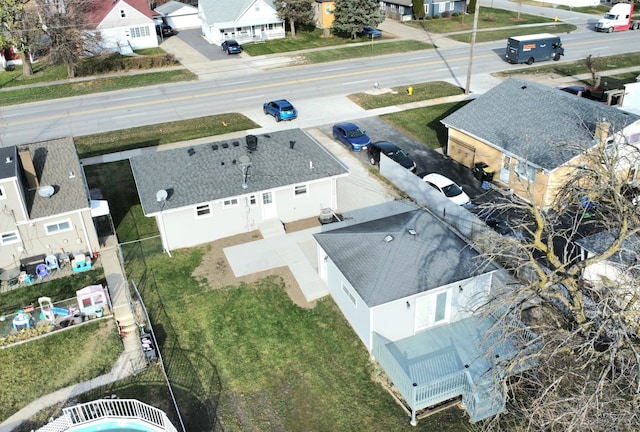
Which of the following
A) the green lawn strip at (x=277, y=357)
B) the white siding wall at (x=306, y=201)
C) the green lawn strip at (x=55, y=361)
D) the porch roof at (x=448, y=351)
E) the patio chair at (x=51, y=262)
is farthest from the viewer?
the white siding wall at (x=306, y=201)

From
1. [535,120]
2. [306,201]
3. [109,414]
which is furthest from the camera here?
Answer: [535,120]

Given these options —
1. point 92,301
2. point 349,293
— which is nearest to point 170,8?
point 92,301

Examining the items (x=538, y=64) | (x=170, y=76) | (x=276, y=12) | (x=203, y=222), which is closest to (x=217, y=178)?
(x=203, y=222)

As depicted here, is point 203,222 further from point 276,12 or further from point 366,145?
point 276,12

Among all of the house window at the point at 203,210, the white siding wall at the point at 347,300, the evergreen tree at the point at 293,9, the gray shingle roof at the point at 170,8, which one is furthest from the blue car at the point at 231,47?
the white siding wall at the point at 347,300

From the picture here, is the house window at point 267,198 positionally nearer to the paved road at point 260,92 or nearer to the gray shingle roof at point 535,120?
the gray shingle roof at point 535,120

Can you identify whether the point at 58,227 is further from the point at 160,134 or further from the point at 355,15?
the point at 355,15
